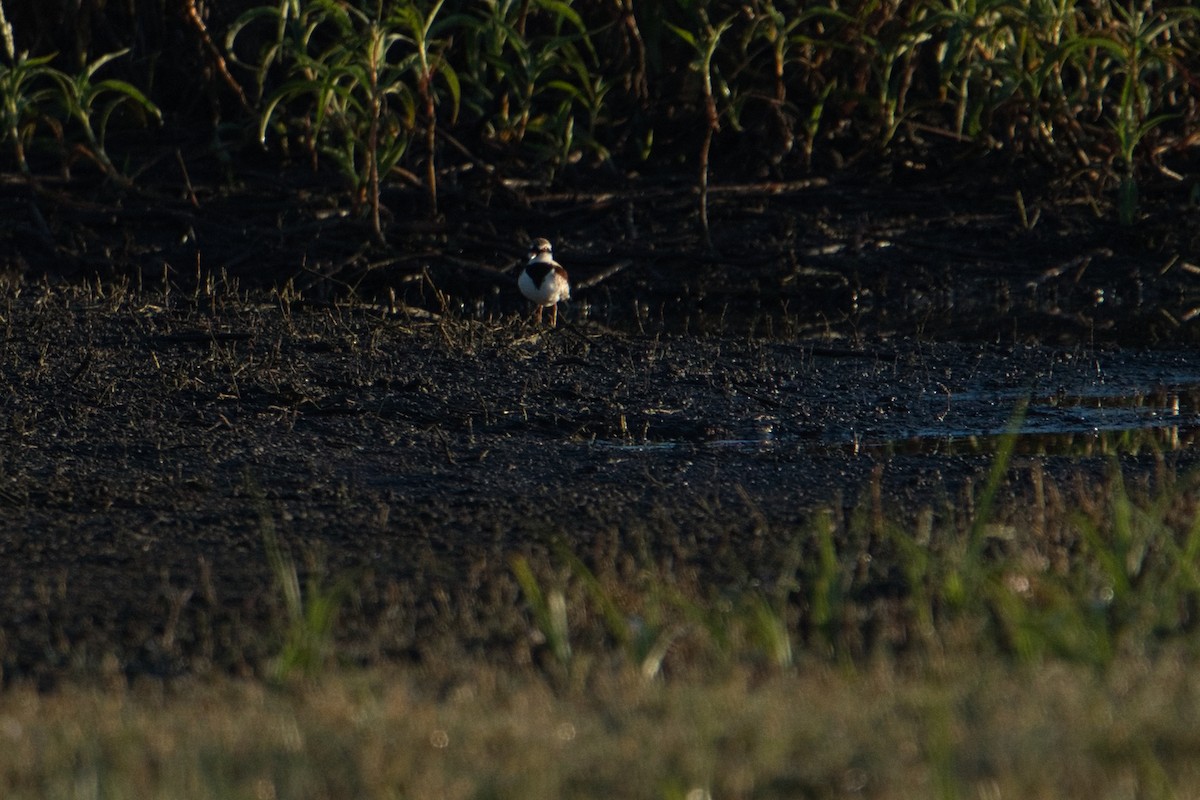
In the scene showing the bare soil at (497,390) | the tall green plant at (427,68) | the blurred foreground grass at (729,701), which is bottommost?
the bare soil at (497,390)

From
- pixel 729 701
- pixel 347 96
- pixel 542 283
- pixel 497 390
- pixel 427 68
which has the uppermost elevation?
Answer: pixel 427 68

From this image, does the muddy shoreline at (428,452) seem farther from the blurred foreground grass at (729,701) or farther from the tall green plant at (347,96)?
the tall green plant at (347,96)

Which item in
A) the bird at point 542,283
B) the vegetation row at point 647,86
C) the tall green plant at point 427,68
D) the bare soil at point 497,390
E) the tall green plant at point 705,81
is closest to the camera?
the bare soil at point 497,390

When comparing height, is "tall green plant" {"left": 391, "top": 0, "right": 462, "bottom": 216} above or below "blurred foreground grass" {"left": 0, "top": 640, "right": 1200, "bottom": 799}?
above

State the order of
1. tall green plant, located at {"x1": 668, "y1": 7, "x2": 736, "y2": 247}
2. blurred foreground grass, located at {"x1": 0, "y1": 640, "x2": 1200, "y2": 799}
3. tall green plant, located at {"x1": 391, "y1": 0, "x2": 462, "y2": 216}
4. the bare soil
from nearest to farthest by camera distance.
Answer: blurred foreground grass, located at {"x1": 0, "y1": 640, "x2": 1200, "y2": 799} → the bare soil → tall green plant, located at {"x1": 391, "y1": 0, "x2": 462, "y2": 216} → tall green plant, located at {"x1": 668, "y1": 7, "x2": 736, "y2": 247}

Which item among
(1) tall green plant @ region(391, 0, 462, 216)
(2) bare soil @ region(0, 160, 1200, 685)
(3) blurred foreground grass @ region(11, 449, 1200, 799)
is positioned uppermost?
(1) tall green plant @ region(391, 0, 462, 216)

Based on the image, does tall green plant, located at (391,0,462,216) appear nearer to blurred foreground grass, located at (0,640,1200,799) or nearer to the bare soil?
the bare soil

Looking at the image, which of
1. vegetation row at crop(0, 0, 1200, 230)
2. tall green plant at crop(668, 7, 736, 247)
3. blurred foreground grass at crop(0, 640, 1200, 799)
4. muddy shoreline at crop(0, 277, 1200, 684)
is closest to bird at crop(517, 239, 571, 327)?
muddy shoreline at crop(0, 277, 1200, 684)

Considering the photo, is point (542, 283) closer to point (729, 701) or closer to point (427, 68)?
point (427, 68)

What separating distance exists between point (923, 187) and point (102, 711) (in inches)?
327

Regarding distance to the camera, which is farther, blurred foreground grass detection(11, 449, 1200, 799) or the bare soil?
the bare soil

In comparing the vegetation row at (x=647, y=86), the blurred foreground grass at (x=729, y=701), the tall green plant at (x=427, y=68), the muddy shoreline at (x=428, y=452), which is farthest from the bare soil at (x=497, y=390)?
the vegetation row at (x=647, y=86)

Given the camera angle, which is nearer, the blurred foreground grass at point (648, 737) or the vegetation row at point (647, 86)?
the blurred foreground grass at point (648, 737)

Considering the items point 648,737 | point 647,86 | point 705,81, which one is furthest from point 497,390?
point 647,86
